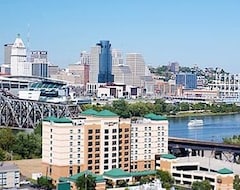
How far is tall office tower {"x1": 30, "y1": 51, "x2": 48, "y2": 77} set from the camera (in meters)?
31.0

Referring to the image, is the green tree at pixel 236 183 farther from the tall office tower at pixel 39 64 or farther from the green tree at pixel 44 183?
the tall office tower at pixel 39 64

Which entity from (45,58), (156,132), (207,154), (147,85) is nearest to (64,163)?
(156,132)

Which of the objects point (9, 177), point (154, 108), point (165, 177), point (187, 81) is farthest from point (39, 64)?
point (9, 177)

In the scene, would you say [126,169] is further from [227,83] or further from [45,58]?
[45,58]

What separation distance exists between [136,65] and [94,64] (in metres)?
2.24

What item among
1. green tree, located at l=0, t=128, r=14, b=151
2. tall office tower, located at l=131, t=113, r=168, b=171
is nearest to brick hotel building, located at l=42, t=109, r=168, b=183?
tall office tower, located at l=131, t=113, r=168, b=171

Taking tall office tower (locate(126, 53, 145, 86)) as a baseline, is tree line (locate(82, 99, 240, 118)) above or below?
below

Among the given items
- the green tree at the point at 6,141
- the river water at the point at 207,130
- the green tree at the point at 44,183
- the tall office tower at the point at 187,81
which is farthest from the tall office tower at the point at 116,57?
the green tree at the point at 44,183

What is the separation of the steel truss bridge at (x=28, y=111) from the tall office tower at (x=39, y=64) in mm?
15197

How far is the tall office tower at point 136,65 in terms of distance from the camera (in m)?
31.4

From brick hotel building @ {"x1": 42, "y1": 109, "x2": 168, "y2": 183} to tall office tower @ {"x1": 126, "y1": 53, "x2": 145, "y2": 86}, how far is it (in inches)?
921

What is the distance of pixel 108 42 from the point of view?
31.6m

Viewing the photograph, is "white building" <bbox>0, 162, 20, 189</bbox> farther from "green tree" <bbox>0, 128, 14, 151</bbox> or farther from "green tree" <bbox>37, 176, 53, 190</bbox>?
"green tree" <bbox>0, 128, 14, 151</bbox>

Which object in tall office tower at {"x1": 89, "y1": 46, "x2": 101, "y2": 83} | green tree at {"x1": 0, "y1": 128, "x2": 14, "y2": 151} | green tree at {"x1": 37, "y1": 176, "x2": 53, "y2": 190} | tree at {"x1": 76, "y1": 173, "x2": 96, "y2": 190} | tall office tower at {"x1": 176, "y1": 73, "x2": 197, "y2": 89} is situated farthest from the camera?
A: tall office tower at {"x1": 176, "y1": 73, "x2": 197, "y2": 89}
